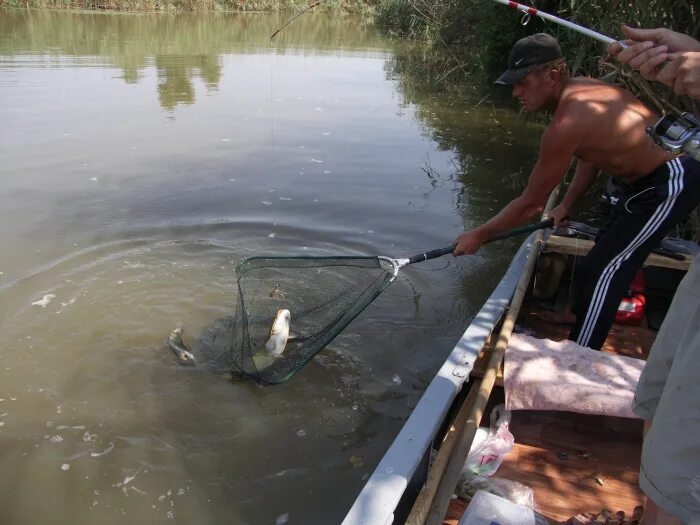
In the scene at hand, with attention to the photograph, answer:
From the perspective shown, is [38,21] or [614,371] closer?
[614,371]

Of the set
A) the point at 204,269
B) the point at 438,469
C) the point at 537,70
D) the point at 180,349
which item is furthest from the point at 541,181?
the point at 204,269

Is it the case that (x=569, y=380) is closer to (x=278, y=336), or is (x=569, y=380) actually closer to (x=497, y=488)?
(x=497, y=488)

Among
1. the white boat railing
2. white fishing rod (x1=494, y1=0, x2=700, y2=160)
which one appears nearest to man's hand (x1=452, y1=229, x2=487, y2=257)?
the white boat railing

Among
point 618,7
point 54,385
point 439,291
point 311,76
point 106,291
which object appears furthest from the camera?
point 311,76

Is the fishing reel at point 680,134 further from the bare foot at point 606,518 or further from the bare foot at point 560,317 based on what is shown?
the bare foot at point 560,317

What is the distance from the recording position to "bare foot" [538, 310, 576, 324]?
169 inches

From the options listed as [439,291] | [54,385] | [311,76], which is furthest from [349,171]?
[311,76]

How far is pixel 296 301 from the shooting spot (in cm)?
441

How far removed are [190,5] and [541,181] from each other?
3515cm

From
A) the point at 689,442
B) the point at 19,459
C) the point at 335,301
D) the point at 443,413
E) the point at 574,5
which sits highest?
the point at 574,5

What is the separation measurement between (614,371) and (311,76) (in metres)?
15.1

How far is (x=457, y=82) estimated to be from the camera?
17328mm

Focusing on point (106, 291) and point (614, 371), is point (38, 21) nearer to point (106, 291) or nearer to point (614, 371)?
point (106, 291)

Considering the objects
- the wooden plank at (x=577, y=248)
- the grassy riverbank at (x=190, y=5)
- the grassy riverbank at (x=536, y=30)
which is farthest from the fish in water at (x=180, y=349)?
the grassy riverbank at (x=190, y=5)
